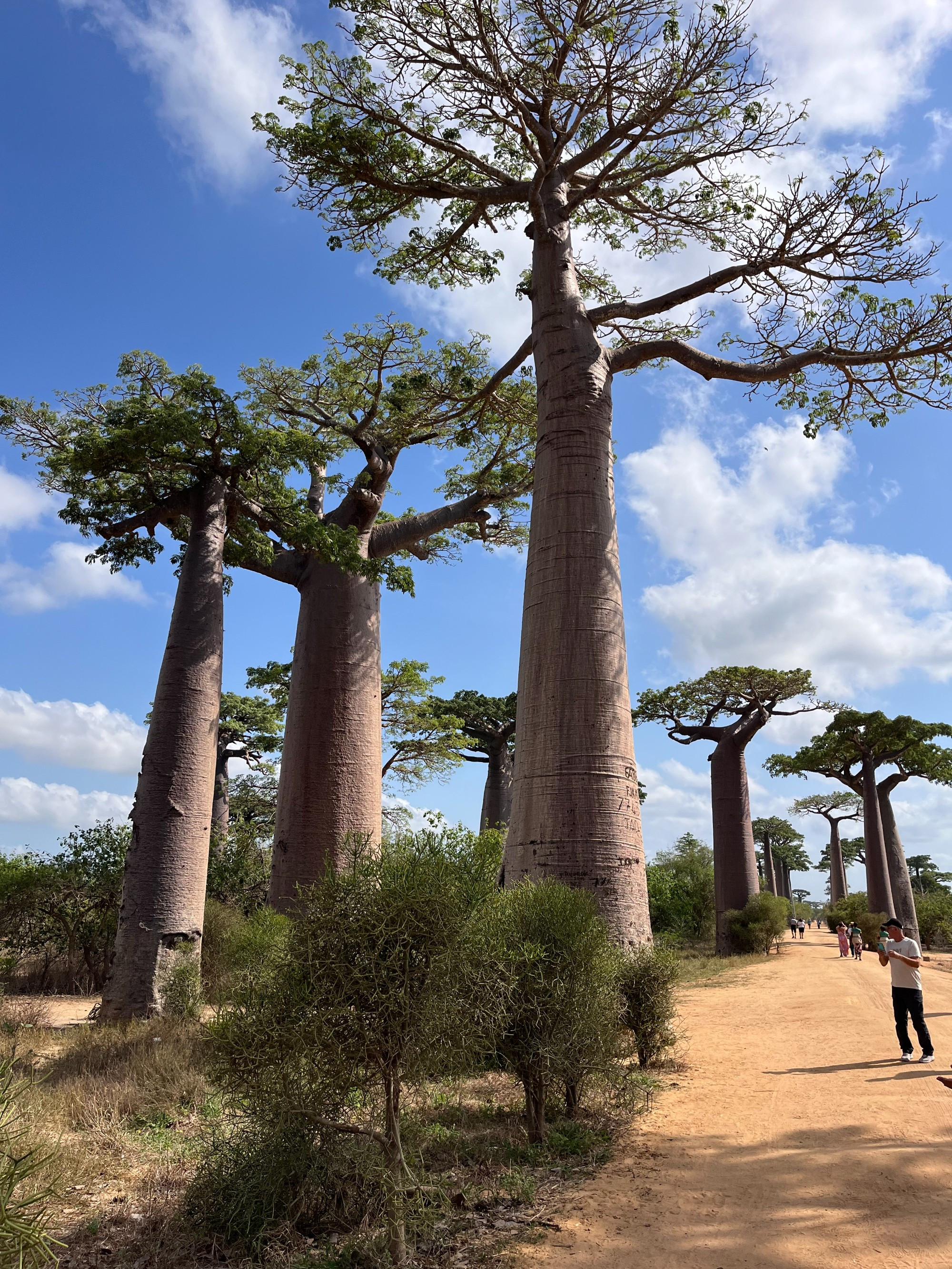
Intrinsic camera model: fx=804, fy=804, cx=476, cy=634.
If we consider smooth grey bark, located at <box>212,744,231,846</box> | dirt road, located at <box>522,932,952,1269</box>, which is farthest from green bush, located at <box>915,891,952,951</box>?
dirt road, located at <box>522,932,952,1269</box>

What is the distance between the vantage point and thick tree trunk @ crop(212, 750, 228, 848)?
1636 centimetres

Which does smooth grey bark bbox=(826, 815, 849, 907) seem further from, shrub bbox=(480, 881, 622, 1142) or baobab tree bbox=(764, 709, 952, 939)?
shrub bbox=(480, 881, 622, 1142)

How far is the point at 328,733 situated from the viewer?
984 centimetres

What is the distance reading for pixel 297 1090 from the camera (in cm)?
302

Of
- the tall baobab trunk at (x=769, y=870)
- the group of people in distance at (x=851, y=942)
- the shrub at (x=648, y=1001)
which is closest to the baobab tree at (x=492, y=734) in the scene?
the group of people in distance at (x=851, y=942)

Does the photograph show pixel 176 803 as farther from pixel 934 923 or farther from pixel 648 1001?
pixel 934 923

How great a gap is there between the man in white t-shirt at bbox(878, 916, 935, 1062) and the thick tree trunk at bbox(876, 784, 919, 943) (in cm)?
1637

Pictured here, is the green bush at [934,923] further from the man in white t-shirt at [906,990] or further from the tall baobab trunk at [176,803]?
the tall baobab trunk at [176,803]

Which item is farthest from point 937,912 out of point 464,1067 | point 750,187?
point 464,1067

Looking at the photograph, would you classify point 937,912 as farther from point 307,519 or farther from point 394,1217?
point 394,1217

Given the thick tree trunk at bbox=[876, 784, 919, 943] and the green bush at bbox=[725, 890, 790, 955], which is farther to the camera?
the thick tree trunk at bbox=[876, 784, 919, 943]

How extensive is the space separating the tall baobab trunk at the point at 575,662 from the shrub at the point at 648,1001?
408 millimetres

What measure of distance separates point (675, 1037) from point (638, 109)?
9009 millimetres

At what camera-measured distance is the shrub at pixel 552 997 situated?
3846 mm
